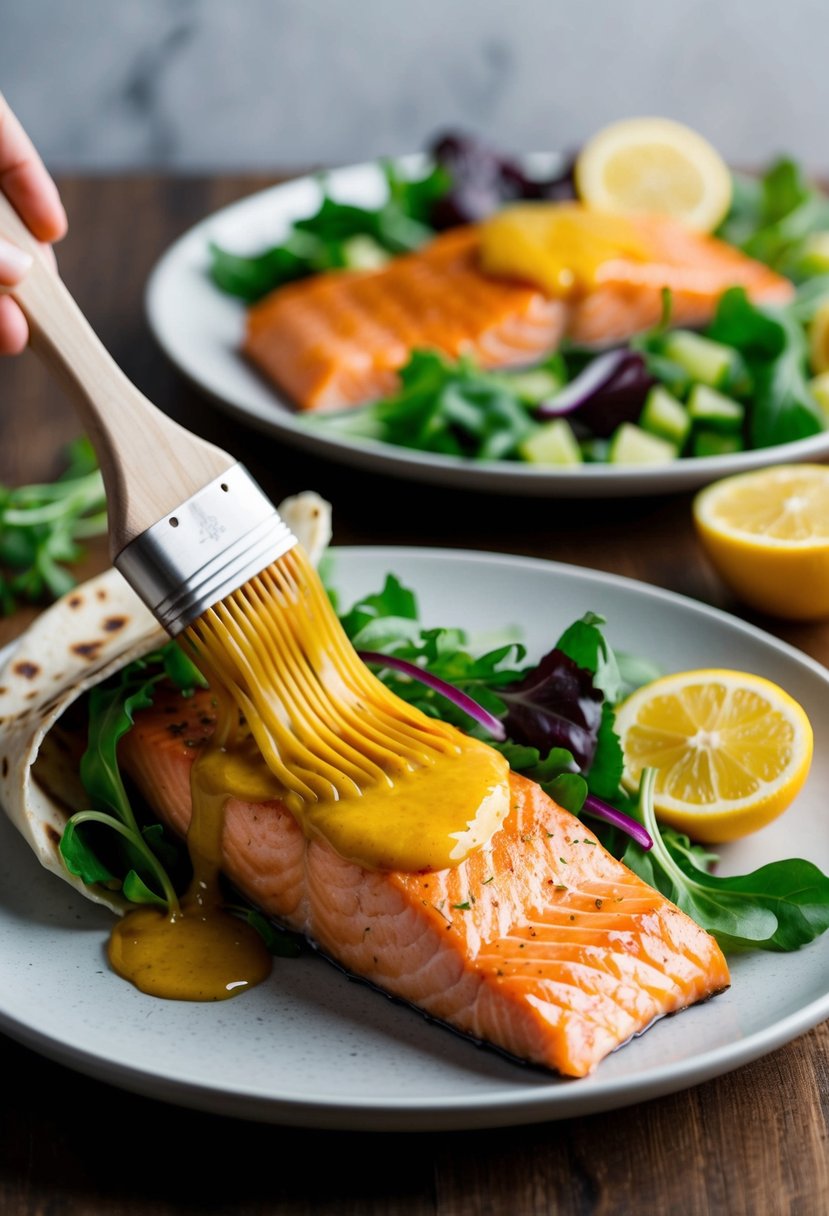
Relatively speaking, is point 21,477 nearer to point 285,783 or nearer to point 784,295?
point 285,783

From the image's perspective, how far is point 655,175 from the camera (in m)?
4.96

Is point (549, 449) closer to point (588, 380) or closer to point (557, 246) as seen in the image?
point (588, 380)

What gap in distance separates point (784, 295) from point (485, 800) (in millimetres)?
3013

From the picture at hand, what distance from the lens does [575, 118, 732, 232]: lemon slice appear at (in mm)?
4918

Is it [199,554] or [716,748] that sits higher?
[199,554]

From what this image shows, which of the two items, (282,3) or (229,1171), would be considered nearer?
(229,1171)

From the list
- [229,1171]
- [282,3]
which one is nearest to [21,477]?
[229,1171]

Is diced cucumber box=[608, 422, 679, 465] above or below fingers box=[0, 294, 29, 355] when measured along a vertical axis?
below

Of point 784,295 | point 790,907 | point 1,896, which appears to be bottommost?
point 784,295

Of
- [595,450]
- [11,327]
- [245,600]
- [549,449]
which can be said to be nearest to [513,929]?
[245,600]

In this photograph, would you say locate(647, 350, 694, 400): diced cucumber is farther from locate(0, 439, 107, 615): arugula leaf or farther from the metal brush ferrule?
the metal brush ferrule

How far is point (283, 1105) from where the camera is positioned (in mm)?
1691

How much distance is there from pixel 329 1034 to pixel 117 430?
0.98 m

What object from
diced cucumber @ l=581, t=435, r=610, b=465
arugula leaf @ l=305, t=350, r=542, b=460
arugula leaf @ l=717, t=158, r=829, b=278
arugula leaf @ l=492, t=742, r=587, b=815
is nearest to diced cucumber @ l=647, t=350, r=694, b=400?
diced cucumber @ l=581, t=435, r=610, b=465
